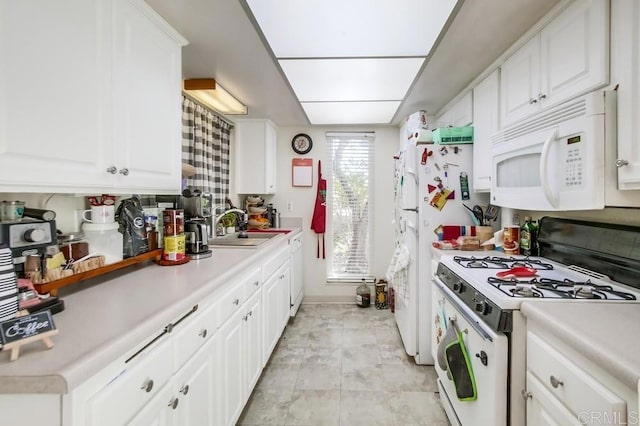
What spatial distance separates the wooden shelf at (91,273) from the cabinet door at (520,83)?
2093 millimetres

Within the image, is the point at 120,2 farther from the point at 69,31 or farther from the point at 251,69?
the point at 251,69

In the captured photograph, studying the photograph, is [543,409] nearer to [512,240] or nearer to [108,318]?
[512,240]

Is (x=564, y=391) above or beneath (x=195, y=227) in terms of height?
beneath

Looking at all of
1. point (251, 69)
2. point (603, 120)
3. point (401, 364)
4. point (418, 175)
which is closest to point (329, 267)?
point (401, 364)

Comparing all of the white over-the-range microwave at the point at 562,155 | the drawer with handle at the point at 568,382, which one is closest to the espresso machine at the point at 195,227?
the drawer with handle at the point at 568,382

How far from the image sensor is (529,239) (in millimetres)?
1890

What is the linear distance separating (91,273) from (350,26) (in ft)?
5.33

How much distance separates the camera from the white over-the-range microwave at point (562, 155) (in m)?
1.14

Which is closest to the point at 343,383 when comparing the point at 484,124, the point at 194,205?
the point at 194,205

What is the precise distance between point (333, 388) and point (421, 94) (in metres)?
2.38

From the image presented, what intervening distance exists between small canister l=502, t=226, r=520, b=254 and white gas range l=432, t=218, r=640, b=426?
0.11m

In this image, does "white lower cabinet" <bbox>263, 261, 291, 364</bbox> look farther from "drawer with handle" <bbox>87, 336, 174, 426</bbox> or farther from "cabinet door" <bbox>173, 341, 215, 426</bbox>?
"drawer with handle" <bbox>87, 336, 174, 426</bbox>

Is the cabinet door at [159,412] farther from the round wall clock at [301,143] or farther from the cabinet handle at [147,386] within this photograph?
the round wall clock at [301,143]

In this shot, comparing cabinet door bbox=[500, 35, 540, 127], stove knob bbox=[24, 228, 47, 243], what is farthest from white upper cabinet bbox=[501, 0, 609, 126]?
stove knob bbox=[24, 228, 47, 243]
